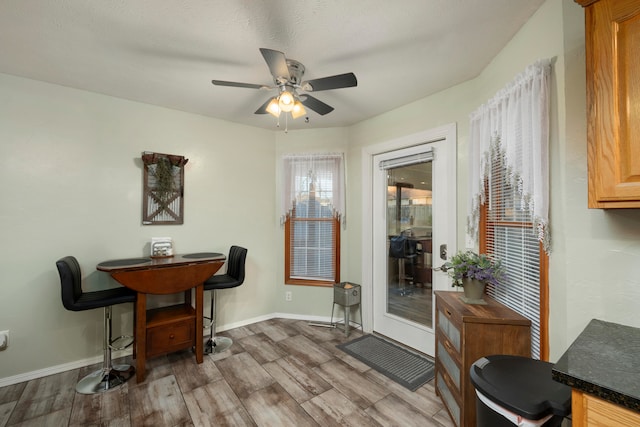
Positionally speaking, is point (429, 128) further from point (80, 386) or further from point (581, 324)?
point (80, 386)

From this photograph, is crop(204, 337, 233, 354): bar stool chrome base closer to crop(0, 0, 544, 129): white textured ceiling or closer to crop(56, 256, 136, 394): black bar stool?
crop(56, 256, 136, 394): black bar stool

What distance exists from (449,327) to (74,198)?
3.26 meters

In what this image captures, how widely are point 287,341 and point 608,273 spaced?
2630mm

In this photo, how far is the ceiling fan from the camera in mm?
1597

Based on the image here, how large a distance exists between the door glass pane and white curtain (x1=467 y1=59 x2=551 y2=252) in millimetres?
835

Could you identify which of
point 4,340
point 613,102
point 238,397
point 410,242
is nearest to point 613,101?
point 613,102

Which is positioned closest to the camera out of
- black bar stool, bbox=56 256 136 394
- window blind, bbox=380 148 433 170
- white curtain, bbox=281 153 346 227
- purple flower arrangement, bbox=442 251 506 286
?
purple flower arrangement, bbox=442 251 506 286

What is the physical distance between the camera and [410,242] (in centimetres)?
288

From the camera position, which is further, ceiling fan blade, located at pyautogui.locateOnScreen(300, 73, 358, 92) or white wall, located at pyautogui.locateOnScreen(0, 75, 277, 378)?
white wall, located at pyautogui.locateOnScreen(0, 75, 277, 378)

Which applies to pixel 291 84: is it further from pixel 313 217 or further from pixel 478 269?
pixel 313 217

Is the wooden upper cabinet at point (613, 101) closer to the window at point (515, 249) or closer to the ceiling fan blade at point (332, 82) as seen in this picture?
the window at point (515, 249)

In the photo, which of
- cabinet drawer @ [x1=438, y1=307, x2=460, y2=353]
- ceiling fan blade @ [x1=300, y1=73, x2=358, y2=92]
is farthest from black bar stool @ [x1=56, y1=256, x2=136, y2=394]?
cabinet drawer @ [x1=438, y1=307, x2=460, y2=353]

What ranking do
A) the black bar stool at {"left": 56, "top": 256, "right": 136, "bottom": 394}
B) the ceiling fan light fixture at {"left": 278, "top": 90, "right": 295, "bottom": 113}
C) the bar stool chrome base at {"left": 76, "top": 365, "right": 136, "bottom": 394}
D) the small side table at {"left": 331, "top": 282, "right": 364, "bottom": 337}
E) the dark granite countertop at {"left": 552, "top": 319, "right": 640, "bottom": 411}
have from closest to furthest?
the dark granite countertop at {"left": 552, "top": 319, "right": 640, "bottom": 411} → the ceiling fan light fixture at {"left": 278, "top": 90, "right": 295, "bottom": 113} → the black bar stool at {"left": 56, "top": 256, "right": 136, "bottom": 394} → the bar stool chrome base at {"left": 76, "top": 365, "right": 136, "bottom": 394} → the small side table at {"left": 331, "top": 282, "right": 364, "bottom": 337}

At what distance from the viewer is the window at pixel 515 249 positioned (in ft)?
4.91
